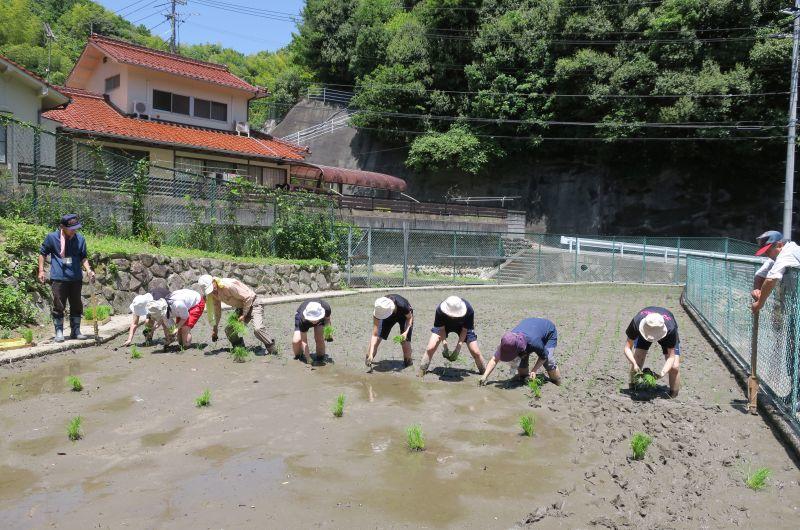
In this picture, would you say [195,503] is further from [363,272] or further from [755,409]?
[363,272]

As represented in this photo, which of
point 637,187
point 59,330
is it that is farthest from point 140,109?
point 637,187

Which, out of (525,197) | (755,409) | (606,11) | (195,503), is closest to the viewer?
(195,503)

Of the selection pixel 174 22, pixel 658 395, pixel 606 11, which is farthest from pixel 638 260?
pixel 174 22

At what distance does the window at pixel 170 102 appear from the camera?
2755cm

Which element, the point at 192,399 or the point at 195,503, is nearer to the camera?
the point at 195,503

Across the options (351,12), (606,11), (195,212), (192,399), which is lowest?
(192,399)

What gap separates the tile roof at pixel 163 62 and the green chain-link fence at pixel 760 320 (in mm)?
22579

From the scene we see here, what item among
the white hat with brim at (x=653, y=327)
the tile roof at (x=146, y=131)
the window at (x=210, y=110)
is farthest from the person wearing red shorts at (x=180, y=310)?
Answer: the window at (x=210, y=110)

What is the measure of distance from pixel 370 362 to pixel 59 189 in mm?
9027

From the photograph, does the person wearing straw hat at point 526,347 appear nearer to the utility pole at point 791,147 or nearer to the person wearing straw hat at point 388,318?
the person wearing straw hat at point 388,318

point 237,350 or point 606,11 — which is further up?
point 606,11

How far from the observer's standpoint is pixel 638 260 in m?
28.4

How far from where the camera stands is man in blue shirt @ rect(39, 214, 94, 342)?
29.5ft

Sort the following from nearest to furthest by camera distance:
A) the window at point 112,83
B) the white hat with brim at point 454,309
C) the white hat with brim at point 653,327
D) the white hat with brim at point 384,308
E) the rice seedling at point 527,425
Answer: the rice seedling at point 527,425, the white hat with brim at point 653,327, the white hat with brim at point 454,309, the white hat with brim at point 384,308, the window at point 112,83
